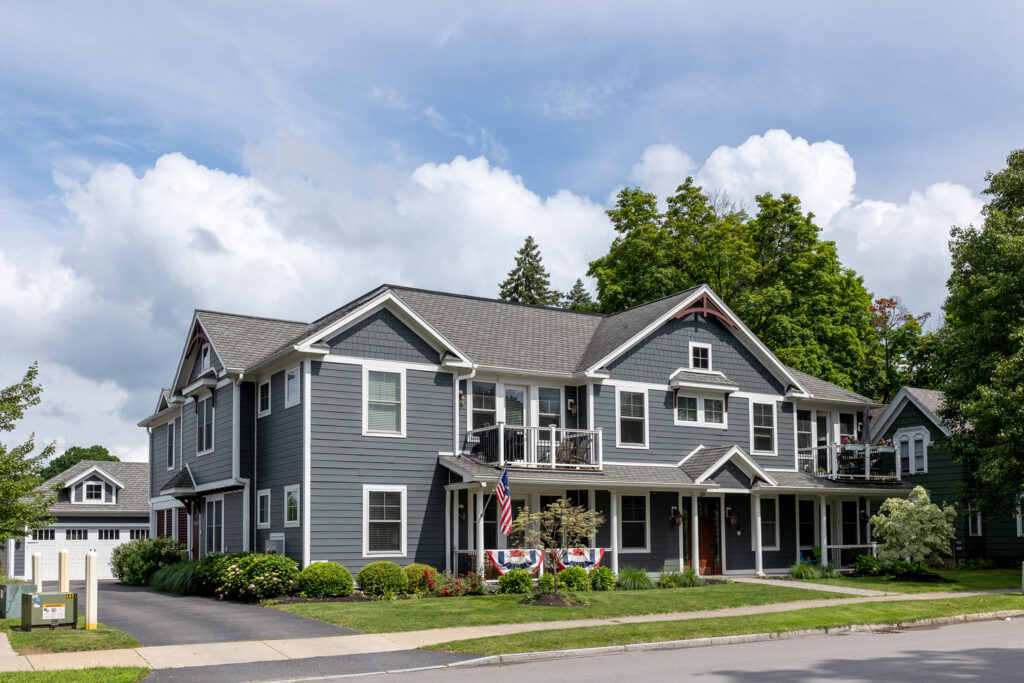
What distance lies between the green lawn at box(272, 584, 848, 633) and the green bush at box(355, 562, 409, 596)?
2.88 feet

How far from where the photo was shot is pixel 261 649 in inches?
632

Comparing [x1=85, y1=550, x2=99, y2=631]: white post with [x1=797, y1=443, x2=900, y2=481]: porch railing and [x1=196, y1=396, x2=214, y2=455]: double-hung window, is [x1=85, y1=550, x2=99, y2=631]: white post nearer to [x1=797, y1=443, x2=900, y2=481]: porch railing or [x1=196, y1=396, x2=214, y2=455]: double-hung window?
[x1=196, y1=396, x2=214, y2=455]: double-hung window

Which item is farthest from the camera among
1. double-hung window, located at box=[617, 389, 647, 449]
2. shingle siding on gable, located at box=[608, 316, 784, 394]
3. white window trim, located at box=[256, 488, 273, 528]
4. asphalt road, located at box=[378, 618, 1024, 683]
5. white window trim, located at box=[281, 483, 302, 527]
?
A: shingle siding on gable, located at box=[608, 316, 784, 394]

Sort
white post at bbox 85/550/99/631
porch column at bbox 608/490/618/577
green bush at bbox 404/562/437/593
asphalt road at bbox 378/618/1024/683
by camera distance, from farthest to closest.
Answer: porch column at bbox 608/490/618/577
green bush at bbox 404/562/437/593
white post at bbox 85/550/99/631
asphalt road at bbox 378/618/1024/683

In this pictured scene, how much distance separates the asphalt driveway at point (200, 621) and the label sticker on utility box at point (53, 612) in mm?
1175

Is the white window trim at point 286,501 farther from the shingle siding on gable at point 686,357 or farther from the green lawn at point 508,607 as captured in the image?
the shingle siding on gable at point 686,357

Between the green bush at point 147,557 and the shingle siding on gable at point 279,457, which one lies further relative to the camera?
the green bush at point 147,557

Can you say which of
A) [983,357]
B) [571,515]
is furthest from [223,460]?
[983,357]

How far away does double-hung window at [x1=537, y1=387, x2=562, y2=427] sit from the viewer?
2964 centimetres

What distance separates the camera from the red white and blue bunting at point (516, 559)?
1023 inches

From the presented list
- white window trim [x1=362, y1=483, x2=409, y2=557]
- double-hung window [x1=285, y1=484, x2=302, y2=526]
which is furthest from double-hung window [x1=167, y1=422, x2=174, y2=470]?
white window trim [x1=362, y1=483, x2=409, y2=557]

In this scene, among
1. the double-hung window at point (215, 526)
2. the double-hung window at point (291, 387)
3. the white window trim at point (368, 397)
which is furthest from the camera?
the double-hung window at point (215, 526)

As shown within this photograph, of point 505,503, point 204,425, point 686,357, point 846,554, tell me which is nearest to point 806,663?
point 505,503

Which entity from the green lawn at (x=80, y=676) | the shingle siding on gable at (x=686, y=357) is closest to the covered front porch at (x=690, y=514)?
the shingle siding on gable at (x=686, y=357)
